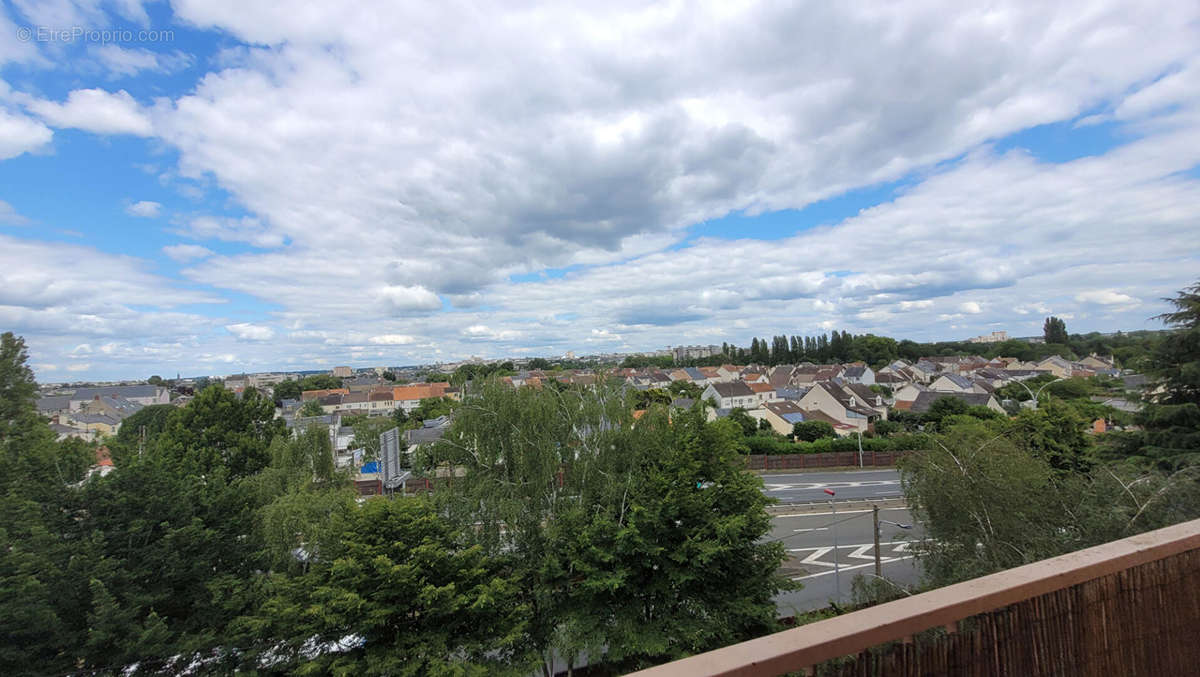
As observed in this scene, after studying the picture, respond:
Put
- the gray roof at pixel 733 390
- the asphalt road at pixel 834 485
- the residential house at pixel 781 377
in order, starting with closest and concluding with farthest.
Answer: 1. the asphalt road at pixel 834 485
2. the gray roof at pixel 733 390
3. the residential house at pixel 781 377

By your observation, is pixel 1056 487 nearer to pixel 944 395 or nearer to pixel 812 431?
pixel 812 431

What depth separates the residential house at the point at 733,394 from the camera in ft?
215

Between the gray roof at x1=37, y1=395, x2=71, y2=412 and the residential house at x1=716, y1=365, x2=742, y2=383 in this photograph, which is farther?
the residential house at x1=716, y1=365, x2=742, y2=383

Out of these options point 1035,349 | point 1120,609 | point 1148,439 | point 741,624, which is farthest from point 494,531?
point 1035,349

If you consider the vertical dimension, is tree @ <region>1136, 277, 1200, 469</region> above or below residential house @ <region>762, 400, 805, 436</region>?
above

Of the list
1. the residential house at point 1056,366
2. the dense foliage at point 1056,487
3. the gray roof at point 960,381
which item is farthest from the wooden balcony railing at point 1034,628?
the residential house at point 1056,366

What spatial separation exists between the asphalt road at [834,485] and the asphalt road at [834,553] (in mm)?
3090

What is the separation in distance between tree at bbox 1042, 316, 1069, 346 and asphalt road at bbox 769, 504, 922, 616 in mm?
144967

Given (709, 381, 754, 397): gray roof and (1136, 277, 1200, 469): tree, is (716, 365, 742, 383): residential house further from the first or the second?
(1136, 277, 1200, 469): tree

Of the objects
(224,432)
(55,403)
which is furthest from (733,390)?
(55,403)

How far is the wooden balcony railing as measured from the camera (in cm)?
154

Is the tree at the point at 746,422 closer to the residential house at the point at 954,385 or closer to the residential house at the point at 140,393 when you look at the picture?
the residential house at the point at 954,385

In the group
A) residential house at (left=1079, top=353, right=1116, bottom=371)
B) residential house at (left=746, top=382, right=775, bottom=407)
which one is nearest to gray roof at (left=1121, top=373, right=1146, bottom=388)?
residential house at (left=746, top=382, right=775, bottom=407)

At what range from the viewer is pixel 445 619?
9.87 meters
